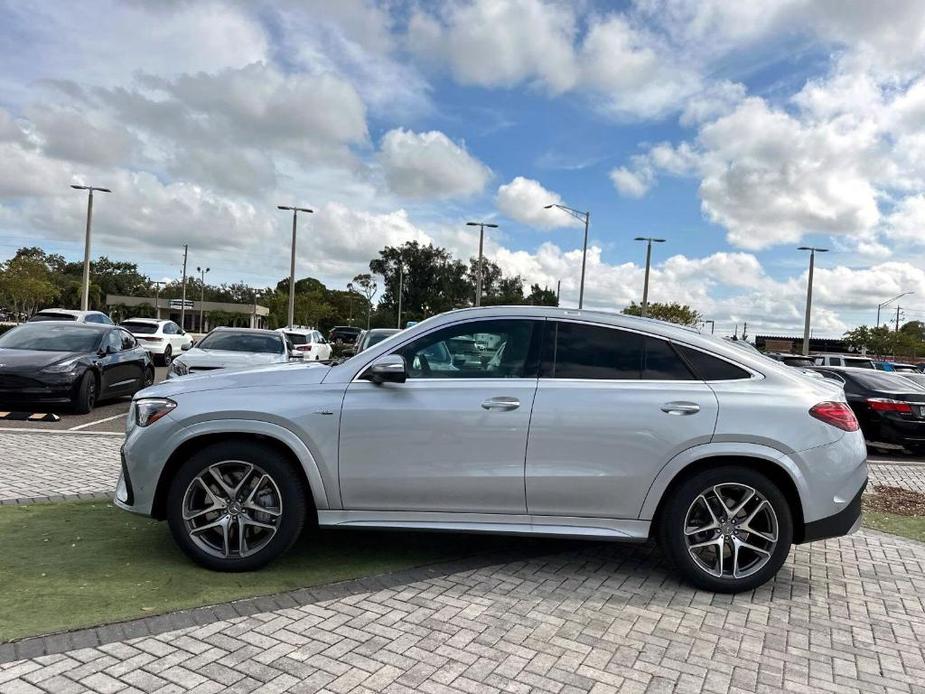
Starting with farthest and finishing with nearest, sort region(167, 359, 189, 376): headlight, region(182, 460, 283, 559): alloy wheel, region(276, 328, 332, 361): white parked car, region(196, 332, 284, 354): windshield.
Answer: region(276, 328, 332, 361): white parked car → region(196, 332, 284, 354): windshield → region(167, 359, 189, 376): headlight → region(182, 460, 283, 559): alloy wheel

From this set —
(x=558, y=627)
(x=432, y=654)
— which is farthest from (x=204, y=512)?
(x=558, y=627)

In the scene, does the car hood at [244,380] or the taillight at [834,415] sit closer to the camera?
the taillight at [834,415]

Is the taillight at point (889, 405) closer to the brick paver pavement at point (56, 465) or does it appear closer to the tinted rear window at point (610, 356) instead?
the tinted rear window at point (610, 356)

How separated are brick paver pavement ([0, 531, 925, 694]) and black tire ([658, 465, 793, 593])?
0.11m

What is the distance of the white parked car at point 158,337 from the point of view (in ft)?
71.6

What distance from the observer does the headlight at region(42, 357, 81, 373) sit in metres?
10.6

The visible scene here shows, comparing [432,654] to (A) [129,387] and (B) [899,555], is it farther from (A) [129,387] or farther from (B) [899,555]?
(A) [129,387]

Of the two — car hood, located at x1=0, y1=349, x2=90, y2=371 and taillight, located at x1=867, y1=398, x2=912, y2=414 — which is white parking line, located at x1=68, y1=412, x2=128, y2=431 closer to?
car hood, located at x1=0, y1=349, x2=90, y2=371

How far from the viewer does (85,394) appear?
36.1 ft

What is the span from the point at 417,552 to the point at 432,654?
1545 mm

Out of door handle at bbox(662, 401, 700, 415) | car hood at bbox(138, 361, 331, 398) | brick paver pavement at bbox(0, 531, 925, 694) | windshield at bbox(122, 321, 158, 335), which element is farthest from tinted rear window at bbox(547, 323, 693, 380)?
windshield at bbox(122, 321, 158, 335)

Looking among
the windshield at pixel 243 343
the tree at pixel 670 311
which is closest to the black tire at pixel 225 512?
the windshield at pixel 243 343

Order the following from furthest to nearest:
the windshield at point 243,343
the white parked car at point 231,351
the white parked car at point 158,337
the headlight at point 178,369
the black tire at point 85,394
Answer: the white parked car at point 158,337 < the windshield at point 243,343 < the white parked car at point 231,351 < the headlight at point 178,369 < the black tire at point 85,394

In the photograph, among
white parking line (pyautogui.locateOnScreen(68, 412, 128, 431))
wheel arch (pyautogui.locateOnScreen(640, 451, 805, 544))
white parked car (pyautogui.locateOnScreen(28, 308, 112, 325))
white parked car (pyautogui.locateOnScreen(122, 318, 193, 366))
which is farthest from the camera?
white parked car (pyautogui.locateOnScreen(122, 318, 193, 366))
